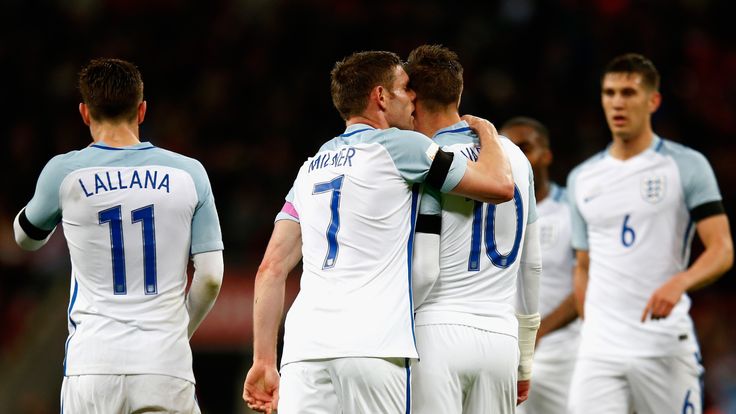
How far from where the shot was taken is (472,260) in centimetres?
526

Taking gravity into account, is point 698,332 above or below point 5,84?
below

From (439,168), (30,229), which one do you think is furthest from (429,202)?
(30,229)

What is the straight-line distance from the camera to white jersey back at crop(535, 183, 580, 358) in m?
8.02

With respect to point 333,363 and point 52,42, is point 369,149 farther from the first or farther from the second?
point 52,42

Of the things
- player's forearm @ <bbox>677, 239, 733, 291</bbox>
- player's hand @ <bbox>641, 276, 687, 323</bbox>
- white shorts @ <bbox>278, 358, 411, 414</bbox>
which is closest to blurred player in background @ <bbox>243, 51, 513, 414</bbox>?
white shorts @ <bbox>278, 358, 411, 414</bbox>

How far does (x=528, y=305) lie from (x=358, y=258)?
1.18 metres

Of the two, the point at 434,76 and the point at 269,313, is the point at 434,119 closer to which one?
the point at 434,76

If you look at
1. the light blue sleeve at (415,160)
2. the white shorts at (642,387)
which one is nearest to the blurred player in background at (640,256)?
the white shorts at (642,387)

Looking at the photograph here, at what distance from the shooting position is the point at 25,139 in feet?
46.0

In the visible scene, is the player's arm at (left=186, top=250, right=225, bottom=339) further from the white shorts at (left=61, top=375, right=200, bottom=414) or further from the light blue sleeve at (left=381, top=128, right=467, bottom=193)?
the light blue sleeve at (left=381, top=128, right=467, bottom=193)

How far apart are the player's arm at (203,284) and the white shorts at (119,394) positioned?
15.7 inches

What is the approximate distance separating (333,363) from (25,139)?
1008cm

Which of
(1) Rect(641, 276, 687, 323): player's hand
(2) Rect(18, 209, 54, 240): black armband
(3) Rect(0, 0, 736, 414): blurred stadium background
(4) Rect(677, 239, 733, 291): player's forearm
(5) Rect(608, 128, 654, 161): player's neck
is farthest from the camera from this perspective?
(3) Rect(0, 0, 736, 414): blurred stadium background

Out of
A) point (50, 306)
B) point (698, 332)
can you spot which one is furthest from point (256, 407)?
point (50, 306)
